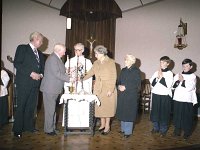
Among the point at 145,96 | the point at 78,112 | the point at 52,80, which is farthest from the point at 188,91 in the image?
the point at 145,96

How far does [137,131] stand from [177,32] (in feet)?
9.25

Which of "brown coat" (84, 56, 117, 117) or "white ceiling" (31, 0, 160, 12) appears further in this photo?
"white ceiling" (31, 0, 160, 12)

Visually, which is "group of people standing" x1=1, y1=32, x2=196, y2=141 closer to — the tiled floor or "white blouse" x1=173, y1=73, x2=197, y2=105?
"white blouse" x1=173, y1=73, x2=197, y2=105

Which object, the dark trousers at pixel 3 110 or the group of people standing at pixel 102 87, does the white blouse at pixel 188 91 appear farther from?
the dark trousers at pixel 3 110

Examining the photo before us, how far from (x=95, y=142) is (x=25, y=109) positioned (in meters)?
1.19

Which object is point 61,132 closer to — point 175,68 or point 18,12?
point 18,12

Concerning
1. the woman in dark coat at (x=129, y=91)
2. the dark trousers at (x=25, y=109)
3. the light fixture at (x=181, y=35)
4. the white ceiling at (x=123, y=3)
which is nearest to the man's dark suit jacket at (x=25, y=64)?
the dark trousers at (x=25, y=109)

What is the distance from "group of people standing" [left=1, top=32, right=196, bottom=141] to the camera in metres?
4.14

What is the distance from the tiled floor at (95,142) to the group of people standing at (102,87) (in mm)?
135

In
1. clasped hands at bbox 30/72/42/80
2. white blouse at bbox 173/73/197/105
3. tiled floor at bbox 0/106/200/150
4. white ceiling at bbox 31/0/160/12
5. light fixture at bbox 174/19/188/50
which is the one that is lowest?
tiled floor at bbox 0/106/200/150

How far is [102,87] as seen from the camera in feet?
14.6

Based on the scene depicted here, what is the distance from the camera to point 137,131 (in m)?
4.95

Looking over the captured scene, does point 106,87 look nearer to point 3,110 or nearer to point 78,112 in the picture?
point 78,112

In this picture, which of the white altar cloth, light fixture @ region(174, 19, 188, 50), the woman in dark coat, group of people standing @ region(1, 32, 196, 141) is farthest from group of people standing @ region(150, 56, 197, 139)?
light fixture @ region(174, 19, 188, 50)
